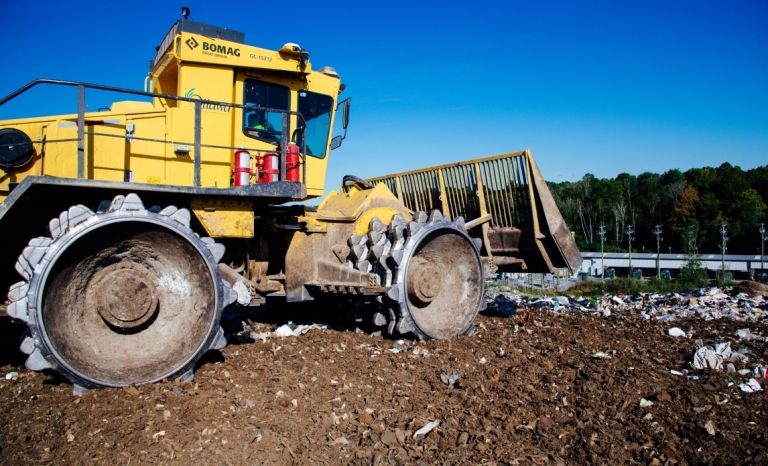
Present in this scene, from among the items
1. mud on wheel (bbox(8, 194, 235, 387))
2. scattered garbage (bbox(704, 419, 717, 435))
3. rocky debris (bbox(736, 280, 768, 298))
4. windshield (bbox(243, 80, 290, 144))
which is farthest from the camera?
rocky debris (bbox(736, 280, 768, 298))

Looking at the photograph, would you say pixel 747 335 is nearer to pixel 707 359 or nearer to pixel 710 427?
pixel 707 359

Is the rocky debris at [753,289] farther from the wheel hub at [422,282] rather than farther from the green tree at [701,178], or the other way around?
the green tree at [701,178]

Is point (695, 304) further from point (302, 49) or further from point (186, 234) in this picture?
point (186, 234)

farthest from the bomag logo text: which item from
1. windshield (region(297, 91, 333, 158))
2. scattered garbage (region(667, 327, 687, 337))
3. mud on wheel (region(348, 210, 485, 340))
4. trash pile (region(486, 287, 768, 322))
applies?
scattered garbage (region(667, 327, 687, 337))

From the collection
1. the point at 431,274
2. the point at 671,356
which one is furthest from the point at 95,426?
the point at 671,356

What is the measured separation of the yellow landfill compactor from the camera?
4.33 meters

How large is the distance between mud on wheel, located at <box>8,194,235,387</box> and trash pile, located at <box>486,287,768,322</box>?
15.9ft

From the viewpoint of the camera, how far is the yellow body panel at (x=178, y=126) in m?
5.05

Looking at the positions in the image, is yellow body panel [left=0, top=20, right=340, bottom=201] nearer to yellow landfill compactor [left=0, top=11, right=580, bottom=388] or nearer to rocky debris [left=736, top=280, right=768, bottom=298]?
yellow landfill compactor [left=0, top=11, right=580, bottom=388]

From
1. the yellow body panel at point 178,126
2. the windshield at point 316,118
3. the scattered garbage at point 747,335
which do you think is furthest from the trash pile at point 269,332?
the scattered garbage at point 747,335

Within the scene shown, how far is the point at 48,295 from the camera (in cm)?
414

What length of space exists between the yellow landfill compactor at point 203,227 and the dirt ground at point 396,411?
47 cm

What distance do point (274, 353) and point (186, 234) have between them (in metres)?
1.50

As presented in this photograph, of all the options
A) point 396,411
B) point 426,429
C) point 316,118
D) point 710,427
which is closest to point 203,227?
point 316,118
